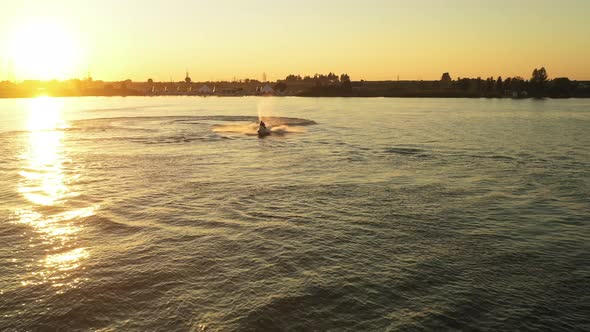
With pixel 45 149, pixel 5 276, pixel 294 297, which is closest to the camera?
pixel 294 297

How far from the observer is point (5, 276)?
1928 cm

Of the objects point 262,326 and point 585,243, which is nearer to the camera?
point 262,326

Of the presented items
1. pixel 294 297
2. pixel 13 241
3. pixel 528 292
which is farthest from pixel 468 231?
pixel 13 241

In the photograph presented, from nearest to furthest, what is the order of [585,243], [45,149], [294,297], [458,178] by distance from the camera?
[294,297] < [585,243] < [458,178] < [45,149]

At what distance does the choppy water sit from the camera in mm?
16359

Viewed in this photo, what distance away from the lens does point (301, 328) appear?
1541 cm

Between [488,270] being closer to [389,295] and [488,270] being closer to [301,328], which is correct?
[389,295]

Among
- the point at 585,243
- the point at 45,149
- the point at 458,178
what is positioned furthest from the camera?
the point at 45,149

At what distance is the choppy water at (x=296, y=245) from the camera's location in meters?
16.4

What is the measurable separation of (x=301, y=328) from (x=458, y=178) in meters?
29.1

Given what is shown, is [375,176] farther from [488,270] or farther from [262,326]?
→ [262,326]

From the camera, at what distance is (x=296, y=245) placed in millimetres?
23016

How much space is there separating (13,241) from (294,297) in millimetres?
16601

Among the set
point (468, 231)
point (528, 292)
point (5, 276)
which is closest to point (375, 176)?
point (468, 231)
